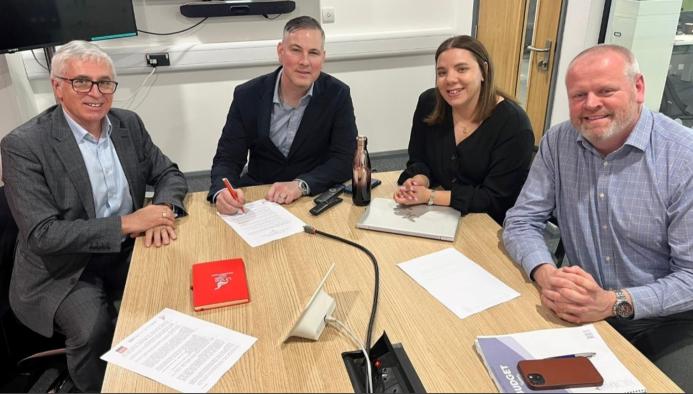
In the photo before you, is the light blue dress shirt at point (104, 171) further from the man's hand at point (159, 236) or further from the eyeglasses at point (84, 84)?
the man's hand at point (159, 236)

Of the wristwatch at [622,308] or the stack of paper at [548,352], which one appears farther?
the wristwatch at [622,308]

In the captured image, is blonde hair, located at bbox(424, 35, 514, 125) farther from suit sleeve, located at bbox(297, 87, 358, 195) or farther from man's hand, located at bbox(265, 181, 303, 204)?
man's hand, located at bbox(265, 181, 303, 204)

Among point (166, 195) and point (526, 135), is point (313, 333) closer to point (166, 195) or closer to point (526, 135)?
point (166, 195)

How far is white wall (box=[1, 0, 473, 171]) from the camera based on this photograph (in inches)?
138

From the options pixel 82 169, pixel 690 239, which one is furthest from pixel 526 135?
pixel 82 169

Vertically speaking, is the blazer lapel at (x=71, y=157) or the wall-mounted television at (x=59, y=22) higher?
the wall-mounted television at (x=59, y=22)

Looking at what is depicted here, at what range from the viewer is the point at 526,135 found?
186 centimetres

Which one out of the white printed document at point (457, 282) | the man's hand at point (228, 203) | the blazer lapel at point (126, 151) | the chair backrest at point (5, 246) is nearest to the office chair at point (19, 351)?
the chair backrest at point (5, 246)

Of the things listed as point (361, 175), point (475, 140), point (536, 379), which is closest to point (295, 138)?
point (361, 175)

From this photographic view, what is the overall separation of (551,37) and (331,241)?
257cm

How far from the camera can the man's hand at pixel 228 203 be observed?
1.78 m

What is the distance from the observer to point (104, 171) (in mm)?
1752

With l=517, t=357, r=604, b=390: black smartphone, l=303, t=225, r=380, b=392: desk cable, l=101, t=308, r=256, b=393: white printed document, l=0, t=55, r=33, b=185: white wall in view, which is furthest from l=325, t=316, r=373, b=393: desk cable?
l=0, t=55, r=33, b=185: white wall

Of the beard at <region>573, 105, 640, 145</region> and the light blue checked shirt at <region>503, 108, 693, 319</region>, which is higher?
the beard at <region>573, 105, 640, 145</region>
